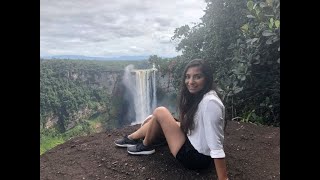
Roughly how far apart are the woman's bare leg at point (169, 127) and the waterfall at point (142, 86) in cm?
5

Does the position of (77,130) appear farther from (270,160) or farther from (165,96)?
(270,160)

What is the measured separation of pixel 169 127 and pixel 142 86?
0.25 m

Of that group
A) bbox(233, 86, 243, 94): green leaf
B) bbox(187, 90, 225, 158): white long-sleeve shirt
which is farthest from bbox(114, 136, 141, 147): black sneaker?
bbox(233, 86, 243, 94): green leaf

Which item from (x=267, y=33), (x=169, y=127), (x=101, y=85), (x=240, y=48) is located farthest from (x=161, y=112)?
(x=267, y=33)

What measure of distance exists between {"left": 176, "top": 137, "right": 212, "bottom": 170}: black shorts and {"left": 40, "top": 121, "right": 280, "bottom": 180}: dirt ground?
0.10 ft

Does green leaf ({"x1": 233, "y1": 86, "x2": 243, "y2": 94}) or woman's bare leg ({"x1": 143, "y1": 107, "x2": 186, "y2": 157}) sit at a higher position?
green leaf ({"x1": 233, "y1": 86, "x2": 243, "y2": 94})

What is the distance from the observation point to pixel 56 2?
186cm

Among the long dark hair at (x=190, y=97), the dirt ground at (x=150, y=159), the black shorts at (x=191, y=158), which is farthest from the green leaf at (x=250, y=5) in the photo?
the black shorts at (x=191, y=158)

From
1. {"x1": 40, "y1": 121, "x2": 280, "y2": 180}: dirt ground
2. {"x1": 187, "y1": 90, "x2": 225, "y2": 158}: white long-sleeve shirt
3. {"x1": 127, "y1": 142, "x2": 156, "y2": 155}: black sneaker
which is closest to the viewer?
{"x1": 187, "y1": 90, "x2": 225, "y2": 158}: white long-sleeve shirt

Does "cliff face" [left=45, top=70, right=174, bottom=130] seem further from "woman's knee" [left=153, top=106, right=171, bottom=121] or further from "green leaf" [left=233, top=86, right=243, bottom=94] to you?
"green leaf" [left=233, top=86, right=243, bottom=94]

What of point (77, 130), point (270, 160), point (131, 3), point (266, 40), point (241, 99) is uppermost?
point (131, 3)

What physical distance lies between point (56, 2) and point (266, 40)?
1.09m

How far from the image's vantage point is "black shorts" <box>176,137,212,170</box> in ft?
5.78
